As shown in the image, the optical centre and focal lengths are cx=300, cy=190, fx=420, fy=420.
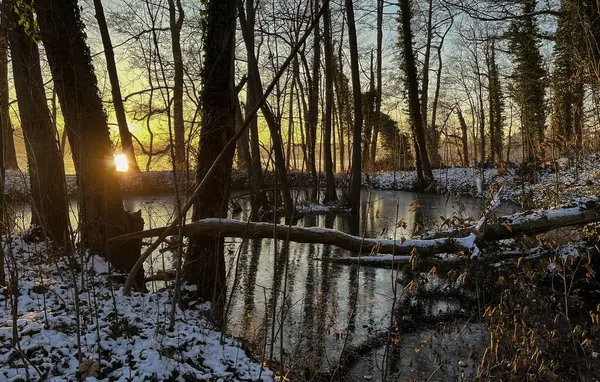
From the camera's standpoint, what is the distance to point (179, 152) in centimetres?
353

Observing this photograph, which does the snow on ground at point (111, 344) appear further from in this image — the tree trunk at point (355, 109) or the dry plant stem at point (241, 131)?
the tree trunk at point (355, 109)

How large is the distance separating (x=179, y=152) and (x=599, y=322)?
3778 mm

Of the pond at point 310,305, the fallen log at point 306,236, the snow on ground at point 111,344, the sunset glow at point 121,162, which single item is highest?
the sunset glow at point 121,162

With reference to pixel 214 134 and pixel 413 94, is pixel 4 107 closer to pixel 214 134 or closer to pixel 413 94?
pixel 214 134

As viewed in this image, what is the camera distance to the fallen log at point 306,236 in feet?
15.5

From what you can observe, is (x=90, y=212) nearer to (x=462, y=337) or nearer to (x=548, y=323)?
(x=462, y=337)

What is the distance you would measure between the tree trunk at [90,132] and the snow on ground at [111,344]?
88 cm

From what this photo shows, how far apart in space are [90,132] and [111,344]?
2.76m

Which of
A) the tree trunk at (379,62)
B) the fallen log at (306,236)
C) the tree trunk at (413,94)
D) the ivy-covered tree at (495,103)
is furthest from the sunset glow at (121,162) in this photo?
the ivy-covered tree at (495,103)

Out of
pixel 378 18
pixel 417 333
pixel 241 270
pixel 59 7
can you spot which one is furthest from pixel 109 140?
pixel 378 18

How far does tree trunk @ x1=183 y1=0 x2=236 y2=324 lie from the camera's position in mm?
4719

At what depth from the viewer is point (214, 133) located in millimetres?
4836

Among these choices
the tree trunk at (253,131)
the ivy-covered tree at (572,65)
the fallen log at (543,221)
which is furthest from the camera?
the tree trunk at (253,131)

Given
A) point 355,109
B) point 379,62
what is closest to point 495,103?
point 379,62
